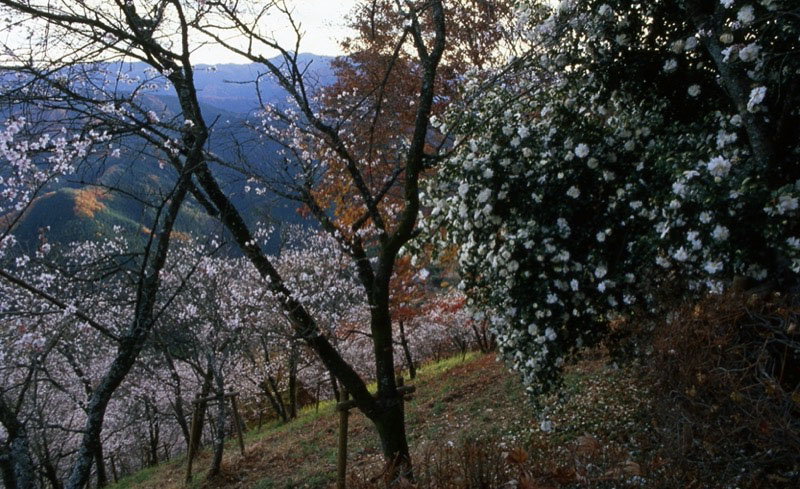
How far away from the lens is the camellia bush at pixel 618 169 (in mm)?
3660

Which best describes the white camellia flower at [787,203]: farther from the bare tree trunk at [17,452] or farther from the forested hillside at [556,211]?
the bare tree trunk at [17,452]

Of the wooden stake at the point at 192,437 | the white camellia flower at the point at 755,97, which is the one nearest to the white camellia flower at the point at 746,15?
the white camellia flower at the point at 755,97

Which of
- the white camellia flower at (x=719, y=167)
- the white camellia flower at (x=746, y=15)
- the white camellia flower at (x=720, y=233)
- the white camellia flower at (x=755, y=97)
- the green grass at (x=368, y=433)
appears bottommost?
the green grass at (x=368, y=433)

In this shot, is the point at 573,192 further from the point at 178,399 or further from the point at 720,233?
the point at 178,399

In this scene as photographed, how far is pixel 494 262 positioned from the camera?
4.97 metres

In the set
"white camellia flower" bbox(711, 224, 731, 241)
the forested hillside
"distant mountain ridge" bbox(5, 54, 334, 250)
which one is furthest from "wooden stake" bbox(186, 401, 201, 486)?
"white camellia flower" bbox(711, 224, 731, 241)

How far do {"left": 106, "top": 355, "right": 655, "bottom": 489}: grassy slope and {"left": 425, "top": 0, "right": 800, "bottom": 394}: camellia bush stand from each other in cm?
112

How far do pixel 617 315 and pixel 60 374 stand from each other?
2034cm

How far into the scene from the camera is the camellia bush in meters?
3.66

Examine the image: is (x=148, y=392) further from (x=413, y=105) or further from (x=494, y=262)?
(x=494, y=262)

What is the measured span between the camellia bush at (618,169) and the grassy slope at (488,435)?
1.12 metres

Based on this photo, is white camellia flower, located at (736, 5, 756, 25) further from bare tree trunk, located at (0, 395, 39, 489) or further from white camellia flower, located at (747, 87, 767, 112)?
bare tree trunk, located at (0, 395, 39, 489)

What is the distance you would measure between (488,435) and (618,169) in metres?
3.34

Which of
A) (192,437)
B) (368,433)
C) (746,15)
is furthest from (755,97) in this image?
(192,437)
